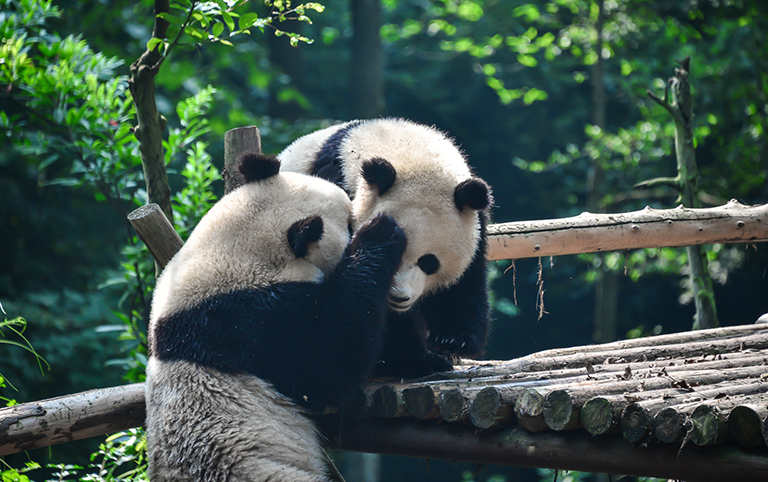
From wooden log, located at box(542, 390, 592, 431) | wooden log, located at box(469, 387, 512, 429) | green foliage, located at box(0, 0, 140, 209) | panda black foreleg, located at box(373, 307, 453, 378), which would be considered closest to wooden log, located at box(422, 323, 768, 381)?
panda black foreleg, located at box(373, 307, 453, 378)

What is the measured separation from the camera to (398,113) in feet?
39.9

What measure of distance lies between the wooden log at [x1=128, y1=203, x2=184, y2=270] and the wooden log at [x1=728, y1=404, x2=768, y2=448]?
2.45 meters

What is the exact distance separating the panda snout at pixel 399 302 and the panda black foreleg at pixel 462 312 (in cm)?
46

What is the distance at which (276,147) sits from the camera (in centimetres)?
775

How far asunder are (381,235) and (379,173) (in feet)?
1.14

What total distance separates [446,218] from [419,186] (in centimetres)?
20

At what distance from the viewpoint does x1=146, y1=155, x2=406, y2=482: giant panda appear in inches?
88.9

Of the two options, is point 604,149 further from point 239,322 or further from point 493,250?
point 239,322

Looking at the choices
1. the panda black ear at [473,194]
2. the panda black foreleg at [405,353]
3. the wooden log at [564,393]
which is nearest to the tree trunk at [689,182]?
the wooden log at [564,393]

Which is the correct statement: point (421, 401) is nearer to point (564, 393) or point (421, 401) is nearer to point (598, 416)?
point (564, 393)

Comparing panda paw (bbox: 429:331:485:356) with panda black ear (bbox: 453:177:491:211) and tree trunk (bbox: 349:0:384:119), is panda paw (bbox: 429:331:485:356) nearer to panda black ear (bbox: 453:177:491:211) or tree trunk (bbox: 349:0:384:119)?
panda black ear (bbox: 453:177:491:211)

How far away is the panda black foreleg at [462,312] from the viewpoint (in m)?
3.15

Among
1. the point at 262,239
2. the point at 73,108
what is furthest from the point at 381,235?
the point at 73,108

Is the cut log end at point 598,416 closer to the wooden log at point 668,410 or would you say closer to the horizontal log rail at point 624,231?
the wooden log at point 668,410
